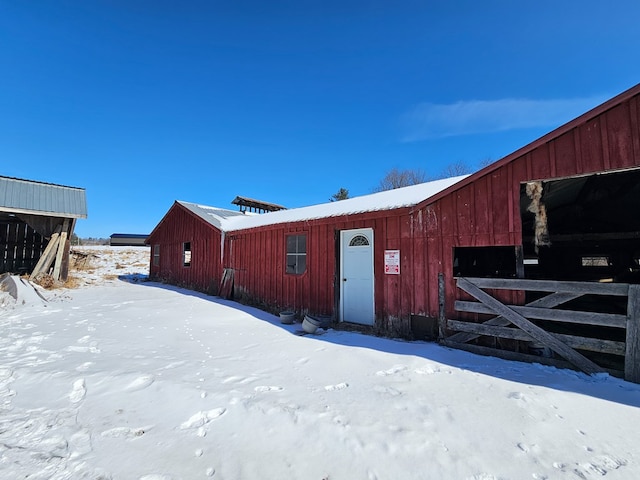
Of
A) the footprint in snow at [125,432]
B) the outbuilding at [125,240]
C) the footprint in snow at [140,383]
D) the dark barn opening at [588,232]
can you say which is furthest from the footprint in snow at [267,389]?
the outbuilding at [125,240]

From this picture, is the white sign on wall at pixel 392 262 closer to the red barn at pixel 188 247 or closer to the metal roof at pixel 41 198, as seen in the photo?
the red barn at pixel 188 247

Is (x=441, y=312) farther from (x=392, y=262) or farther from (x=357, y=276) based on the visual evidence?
(x=357, y=276)

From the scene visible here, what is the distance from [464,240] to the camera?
5.68m

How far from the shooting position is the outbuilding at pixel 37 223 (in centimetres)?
1188

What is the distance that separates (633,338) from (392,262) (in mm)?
3645

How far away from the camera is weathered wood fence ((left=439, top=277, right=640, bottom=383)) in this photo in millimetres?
4055

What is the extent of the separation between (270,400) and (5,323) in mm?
6990

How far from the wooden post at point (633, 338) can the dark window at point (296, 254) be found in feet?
20.5

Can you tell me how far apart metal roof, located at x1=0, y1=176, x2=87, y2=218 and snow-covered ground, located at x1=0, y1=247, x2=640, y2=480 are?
29.1 feet

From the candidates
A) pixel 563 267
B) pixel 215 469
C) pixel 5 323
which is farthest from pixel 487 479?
pixel 563 267

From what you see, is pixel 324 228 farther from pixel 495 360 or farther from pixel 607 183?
pixel 607 183

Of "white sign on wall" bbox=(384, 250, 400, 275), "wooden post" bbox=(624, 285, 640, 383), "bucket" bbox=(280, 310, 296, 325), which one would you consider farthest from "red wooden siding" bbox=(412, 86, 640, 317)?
"bucket" bbox=(280, 310, 296, 325)

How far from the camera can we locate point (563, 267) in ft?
37.0

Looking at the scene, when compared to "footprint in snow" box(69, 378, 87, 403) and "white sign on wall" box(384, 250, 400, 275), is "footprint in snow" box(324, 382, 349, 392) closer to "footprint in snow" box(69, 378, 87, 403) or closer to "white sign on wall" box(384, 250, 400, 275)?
"footprint in snow" box(69, 378, 87, 403)
